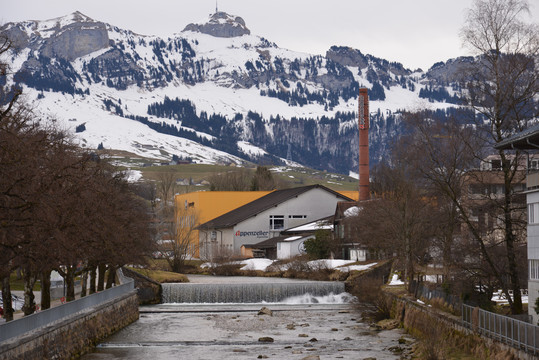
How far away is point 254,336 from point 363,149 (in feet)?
238

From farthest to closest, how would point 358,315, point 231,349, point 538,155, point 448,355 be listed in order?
point 358,315
point 231,349
point 538,155
point 448,355

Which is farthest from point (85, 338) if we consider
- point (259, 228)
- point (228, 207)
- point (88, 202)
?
point (228, 207)

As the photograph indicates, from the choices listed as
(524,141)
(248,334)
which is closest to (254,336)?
(248,334)

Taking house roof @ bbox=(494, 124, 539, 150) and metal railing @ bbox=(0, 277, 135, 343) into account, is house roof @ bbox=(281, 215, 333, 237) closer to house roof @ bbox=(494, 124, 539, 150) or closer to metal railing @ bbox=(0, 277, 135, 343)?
metal railing @ bbox=(0, 277, 135, 343)

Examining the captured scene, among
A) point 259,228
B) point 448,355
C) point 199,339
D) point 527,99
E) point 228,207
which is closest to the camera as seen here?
point 448,355

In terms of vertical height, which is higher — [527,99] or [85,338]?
[527,99]

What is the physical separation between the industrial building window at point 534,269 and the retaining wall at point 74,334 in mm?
17153

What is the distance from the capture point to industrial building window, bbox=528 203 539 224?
30078 millimetres

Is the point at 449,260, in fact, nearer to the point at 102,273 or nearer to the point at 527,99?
the point at 527,99

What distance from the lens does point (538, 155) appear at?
3531 cm

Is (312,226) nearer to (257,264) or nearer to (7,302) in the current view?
(257,264)

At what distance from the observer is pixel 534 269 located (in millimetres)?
30125

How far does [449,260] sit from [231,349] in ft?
34.5

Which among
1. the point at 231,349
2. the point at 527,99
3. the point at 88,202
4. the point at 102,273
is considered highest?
the point at 527,99
